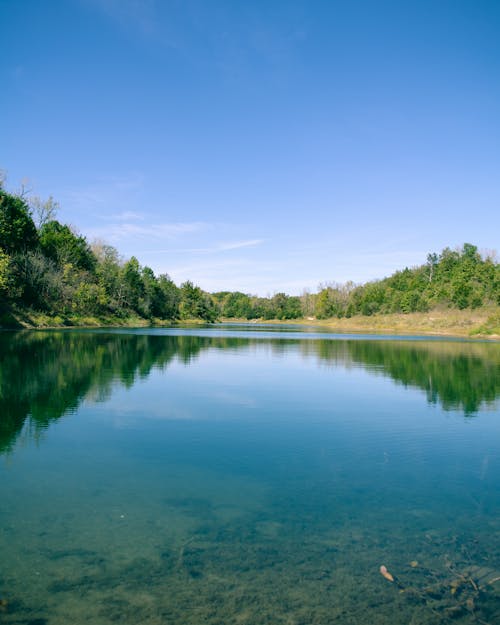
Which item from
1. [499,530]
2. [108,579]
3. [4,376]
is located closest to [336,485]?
[499,530]

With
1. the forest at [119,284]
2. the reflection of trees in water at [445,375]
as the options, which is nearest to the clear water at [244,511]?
the reflection of trees in water at [445,375]

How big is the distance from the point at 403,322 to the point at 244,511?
278ft

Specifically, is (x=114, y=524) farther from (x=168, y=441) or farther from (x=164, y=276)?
(x=164, y=276)

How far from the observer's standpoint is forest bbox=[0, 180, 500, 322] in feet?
185

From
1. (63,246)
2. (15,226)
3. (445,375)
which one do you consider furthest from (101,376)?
(63,246)

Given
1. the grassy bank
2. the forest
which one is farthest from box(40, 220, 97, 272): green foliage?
the grassy bank

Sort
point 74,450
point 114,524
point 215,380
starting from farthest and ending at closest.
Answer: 1. point 215,380
2. point 74,450
3. point 114,524

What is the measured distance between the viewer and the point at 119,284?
85.3m

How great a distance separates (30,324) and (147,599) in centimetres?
5425

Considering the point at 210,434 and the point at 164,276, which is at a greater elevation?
the point at 164,276

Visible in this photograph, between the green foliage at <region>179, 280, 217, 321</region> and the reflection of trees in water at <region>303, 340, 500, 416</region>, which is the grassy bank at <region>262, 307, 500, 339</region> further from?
the green foliage at <region>179, 280, 217, 321</region>

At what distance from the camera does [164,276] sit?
128m

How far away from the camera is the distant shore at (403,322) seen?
53188 millimetres

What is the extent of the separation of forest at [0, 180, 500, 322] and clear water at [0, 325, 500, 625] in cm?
4206
